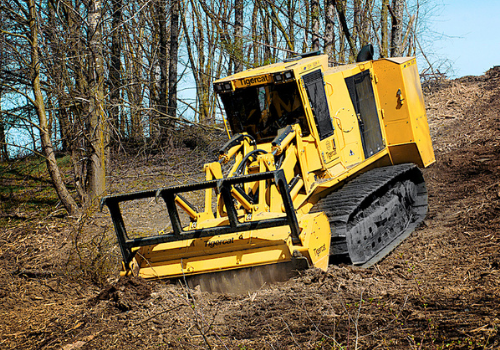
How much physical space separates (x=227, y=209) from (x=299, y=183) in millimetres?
1362

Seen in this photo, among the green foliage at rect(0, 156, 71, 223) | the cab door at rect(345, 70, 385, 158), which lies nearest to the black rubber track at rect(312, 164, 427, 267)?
the cab door at rect(345, 70, 385, 158)

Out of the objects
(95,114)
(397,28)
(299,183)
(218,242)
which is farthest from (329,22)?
(218,242)

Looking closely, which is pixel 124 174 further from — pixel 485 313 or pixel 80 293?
pixel 485 313

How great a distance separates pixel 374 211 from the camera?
734 centimetres

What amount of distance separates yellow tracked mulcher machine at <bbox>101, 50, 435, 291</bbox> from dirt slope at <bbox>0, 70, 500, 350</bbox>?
33cm

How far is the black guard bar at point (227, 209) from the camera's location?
211 inches

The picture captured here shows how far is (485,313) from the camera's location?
3.93m

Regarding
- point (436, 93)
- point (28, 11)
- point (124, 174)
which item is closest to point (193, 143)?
point (124, 174)

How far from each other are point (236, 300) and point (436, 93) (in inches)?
618

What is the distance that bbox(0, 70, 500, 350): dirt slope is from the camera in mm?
3992

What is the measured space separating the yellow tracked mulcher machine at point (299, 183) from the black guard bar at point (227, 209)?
12 millimetres

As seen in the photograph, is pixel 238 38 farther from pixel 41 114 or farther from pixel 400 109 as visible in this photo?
pixel 400 109

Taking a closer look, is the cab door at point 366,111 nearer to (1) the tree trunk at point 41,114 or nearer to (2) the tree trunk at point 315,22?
(2) the tree trunk at point 315,22

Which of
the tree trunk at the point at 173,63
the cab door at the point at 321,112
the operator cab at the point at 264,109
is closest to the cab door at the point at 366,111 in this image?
the cab door at the point at 321,112
